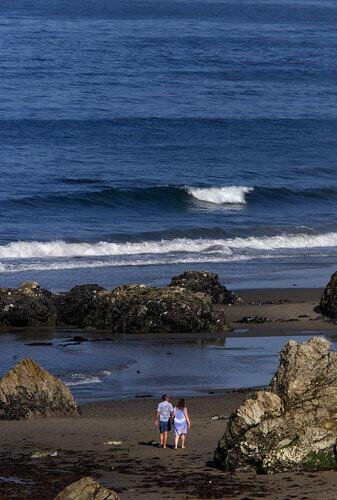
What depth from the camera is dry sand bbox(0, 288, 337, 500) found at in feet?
49.3

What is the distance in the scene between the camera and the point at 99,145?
188 ft

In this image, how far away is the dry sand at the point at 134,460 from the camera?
1502cm

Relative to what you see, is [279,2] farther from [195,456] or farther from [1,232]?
[195,456]

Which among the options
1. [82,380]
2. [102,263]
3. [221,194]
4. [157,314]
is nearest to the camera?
[82,380]

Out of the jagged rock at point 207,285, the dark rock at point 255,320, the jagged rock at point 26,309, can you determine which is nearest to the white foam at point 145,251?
the jagged rock at point 207,285

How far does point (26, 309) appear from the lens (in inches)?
1073

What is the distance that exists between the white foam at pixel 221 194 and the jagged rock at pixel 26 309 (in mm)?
22046

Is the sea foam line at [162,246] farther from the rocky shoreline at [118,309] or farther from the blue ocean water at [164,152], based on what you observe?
the rocky shoreline at [118,309]

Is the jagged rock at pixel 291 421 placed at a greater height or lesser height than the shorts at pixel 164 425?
greater

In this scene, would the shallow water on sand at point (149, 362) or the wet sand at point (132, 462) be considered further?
the shallow water on sand at point (149, 362)

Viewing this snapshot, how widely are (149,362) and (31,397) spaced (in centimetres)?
483

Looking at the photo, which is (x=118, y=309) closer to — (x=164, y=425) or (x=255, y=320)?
(x=255, y=320)

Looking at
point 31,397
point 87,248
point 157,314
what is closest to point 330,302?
point 157,314

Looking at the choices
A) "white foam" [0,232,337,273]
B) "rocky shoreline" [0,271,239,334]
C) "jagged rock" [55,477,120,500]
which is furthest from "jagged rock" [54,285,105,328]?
"jagged rock" [55,477,120,500]
